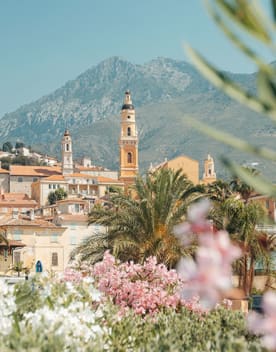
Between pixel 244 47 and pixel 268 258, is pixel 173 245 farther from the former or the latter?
pixel 244 47

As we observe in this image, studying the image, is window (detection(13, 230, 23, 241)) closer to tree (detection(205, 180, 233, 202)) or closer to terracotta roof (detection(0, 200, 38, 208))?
tree (detection(205, 180, 233, 202))

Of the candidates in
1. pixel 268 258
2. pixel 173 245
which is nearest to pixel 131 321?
pixel 173 245

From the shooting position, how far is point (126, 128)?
136 metres

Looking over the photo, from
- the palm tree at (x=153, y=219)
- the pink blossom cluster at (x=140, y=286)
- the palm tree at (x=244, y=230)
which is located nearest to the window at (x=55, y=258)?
the palm tree at (x=244, y=230)

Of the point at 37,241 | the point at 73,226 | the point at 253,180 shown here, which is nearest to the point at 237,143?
the point at 253,180

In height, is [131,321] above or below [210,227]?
below

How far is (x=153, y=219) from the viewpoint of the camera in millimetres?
23781

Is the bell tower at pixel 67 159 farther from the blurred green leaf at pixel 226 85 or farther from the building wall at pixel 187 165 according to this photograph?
the blurred green leaf at pixel 226 85

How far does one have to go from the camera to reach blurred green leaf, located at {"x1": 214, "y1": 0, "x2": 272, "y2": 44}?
8.27 ft

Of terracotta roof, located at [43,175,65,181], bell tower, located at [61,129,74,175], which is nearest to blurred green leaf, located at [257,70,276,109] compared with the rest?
terracotta roof, located at [43,175,65,181]

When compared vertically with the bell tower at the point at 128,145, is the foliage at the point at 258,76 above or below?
below

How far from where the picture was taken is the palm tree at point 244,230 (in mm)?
28297

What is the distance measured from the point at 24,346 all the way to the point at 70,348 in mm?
684

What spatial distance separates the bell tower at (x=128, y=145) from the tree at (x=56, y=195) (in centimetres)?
989
